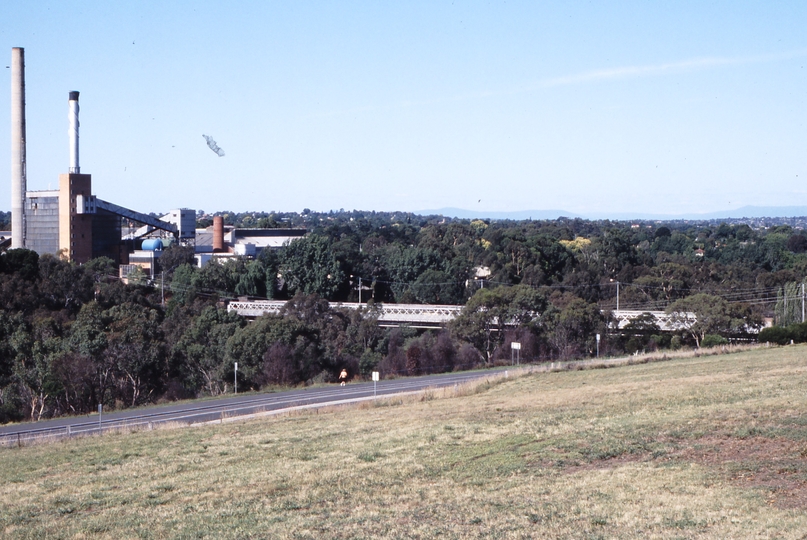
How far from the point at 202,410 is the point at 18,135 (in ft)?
246

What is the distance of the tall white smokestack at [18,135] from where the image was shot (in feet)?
315

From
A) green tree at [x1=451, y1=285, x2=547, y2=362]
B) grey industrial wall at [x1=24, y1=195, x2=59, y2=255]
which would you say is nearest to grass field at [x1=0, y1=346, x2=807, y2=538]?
green tree at [x1=451, y1=285, x2=547, y2=362]

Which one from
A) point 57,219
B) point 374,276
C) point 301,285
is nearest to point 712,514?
point 301,285

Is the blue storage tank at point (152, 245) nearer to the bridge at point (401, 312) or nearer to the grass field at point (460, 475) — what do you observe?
the bridge at point (401, 312)

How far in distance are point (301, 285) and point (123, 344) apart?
45.7m

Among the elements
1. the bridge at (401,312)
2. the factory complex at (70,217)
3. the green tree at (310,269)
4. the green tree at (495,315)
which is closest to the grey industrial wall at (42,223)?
the factory complex at (70,217)

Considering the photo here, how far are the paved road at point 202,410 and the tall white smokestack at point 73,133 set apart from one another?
2787 inches

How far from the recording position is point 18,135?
97.7 metres

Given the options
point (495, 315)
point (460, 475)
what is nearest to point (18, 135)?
point (495, 315)

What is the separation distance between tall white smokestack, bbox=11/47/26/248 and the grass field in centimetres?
8177

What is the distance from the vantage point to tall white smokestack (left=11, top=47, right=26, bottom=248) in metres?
96.1

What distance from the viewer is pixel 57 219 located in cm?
10356

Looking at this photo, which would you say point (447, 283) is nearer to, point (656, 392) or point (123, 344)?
point (123, 344)

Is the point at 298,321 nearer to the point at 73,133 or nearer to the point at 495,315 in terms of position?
the point at 495,315
